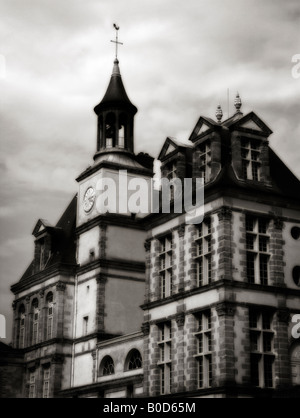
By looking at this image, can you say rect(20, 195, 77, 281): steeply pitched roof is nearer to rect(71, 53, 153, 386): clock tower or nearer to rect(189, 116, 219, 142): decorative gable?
rect(71, 53, 153, 386): clock tower

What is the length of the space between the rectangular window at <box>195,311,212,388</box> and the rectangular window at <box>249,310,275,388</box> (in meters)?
2.06

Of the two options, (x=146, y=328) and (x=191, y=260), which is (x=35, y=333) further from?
(x=191, y=260)

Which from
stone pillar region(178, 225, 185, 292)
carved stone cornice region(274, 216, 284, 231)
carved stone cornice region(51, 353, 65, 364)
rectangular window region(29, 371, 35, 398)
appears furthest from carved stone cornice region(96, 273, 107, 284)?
carved stone cornice region(274, 216, 284, 231)

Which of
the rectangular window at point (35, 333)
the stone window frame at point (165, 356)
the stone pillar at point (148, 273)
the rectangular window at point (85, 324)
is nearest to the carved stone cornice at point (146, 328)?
the stone window frame at point (165, 356)

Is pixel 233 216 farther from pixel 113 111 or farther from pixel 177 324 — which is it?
pixel 113 111

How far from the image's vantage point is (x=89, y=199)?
54812 mm

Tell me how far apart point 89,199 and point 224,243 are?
1897 centimetres

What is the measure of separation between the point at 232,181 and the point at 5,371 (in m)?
27.2

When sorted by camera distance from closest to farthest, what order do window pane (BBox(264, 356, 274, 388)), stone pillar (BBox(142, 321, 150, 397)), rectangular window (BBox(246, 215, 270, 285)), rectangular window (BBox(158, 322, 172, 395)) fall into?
window pane (BBox(264, 356, 274, 388)), rectangular window (BBox(246, 215, 270, 285)), rectangular window (BBox(158, 322, 172, 395)), stone pillar (BBox(142, 321, 150, 397))

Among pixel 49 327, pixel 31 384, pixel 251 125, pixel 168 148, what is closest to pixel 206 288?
pixel 251 125

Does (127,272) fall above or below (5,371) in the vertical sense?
above

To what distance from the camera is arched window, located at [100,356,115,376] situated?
159 feet

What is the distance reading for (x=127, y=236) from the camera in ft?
176
